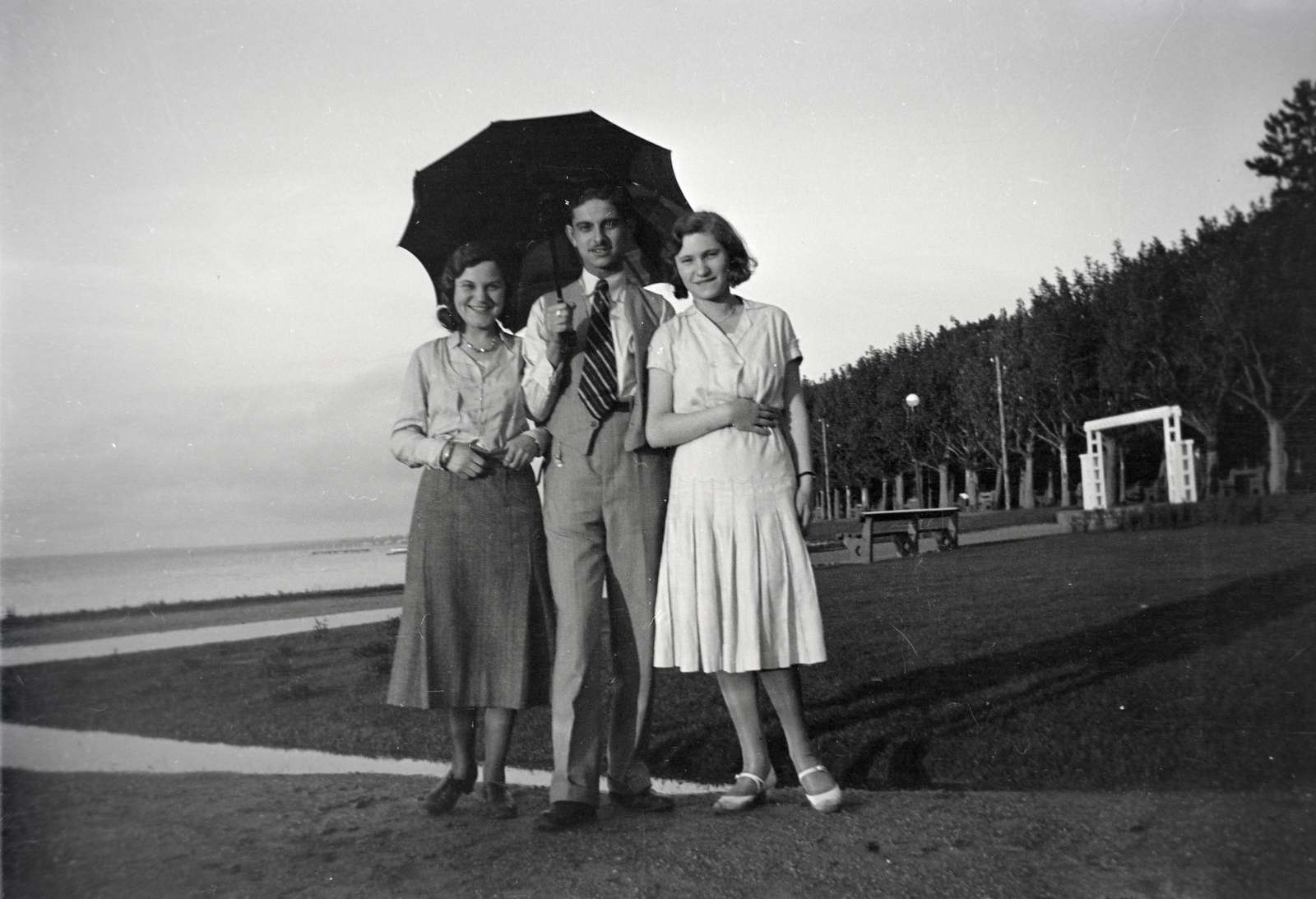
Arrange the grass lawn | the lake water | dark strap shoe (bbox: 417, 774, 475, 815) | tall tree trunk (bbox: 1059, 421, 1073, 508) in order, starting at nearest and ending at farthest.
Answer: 1. dark strap shoe (bbox: 417, 774, 475, 815)
2. the grass lawn
3. the lake water
4. tall tree trunk (bbox: 1059, 421, 1073, 508)

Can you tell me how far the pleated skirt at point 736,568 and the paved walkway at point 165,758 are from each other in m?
0.90

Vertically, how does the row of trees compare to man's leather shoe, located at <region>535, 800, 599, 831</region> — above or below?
above

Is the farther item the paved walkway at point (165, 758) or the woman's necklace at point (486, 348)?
the paved walkway at point (165, 758)

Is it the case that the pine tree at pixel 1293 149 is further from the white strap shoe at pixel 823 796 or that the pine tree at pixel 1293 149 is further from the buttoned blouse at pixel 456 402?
the buttoned blouse at pixel 456 402

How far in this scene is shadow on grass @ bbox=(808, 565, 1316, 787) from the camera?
3822mm

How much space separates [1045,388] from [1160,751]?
1616 millimetres

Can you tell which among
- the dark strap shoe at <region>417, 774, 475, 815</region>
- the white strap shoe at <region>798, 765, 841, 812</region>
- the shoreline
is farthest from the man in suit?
the shoreline

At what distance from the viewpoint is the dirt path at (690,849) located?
2920mm

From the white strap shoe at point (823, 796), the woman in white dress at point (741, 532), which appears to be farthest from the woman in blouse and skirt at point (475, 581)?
the white strap shoe at point (823, 796)

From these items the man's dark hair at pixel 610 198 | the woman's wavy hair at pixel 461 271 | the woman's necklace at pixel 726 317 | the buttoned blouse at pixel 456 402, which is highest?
the man's dark hair at pixel 610 198

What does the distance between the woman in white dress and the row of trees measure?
0.71 meters

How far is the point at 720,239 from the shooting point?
11.0ft

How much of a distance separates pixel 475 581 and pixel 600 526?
525 millimetres

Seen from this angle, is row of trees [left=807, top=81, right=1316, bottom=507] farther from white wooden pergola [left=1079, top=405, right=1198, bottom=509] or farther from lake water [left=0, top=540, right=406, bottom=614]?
lake water [left=0, top=540, right=406, bottom=614]
